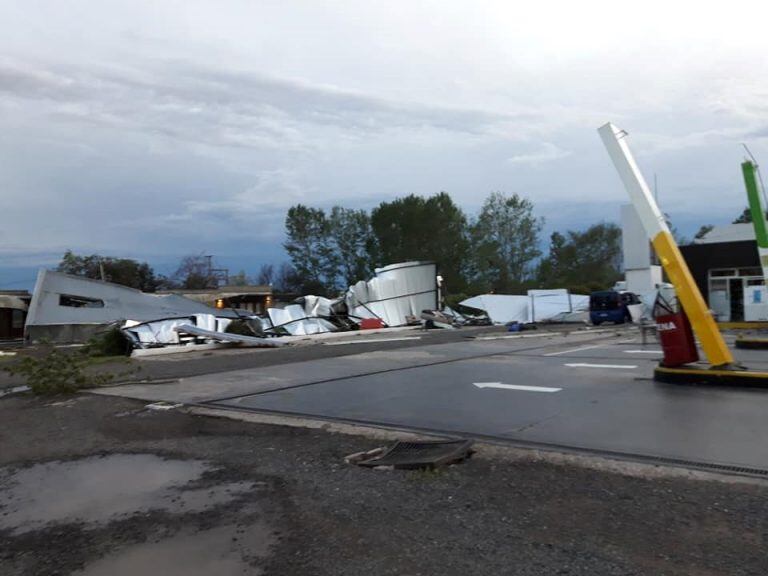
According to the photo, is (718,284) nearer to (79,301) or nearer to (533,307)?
(533,307)

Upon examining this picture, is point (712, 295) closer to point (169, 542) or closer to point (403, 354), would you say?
point (403, 354)

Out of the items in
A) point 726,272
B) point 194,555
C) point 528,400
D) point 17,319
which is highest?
point 726,272

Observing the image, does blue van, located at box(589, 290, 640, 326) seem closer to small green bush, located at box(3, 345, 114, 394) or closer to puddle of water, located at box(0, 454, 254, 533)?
small green bush, located at box(3, 345, 114, 394)

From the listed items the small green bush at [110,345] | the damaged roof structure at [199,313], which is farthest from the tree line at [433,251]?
the small green bush at [110,345]

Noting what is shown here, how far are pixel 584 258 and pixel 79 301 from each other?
176 feet

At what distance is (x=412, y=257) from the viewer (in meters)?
59.1

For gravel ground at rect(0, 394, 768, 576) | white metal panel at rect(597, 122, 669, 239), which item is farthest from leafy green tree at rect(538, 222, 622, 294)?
gravel ground at rect(0, 394, 768, 576)

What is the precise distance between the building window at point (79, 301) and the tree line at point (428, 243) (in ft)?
100.0

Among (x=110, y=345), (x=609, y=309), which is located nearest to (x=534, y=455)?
(x=110, y=345)

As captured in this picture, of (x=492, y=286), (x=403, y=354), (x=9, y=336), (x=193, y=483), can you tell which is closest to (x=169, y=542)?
(x=193, y=483)

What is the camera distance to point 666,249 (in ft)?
33.6

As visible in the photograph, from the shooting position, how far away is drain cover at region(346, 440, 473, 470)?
18.9 ft

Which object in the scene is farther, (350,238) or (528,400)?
(350,238)

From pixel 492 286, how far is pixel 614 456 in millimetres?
57176
